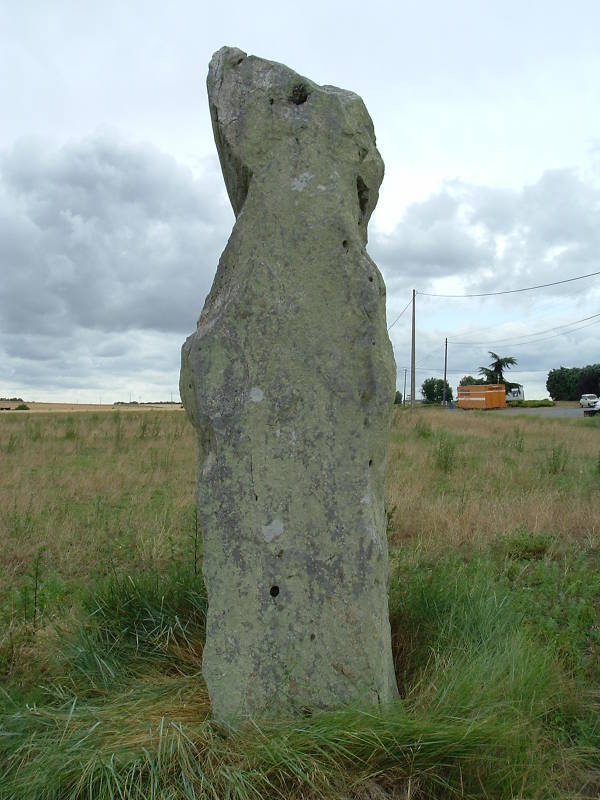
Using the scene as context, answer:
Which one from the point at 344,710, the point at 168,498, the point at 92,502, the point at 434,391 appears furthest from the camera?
the point at 434,391

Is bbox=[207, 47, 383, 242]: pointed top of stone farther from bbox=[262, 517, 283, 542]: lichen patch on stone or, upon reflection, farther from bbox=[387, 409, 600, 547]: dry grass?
bbox=[387, 409, 600, 547]: dry grass

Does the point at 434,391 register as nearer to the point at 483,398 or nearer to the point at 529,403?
the point at 529,403

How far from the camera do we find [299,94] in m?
3.12

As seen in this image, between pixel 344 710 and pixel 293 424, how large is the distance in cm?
116

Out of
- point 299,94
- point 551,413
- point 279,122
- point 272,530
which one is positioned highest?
point 299,94

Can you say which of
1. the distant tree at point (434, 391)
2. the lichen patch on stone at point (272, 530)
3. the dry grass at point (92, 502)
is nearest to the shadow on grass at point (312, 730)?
the lichen patch on stone at point (272, 530)

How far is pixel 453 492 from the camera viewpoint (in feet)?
27.4

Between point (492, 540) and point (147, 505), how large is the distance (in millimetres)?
3914

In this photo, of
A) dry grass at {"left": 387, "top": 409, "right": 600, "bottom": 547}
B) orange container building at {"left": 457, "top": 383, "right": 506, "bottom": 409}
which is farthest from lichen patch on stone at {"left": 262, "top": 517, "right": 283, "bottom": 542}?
orange container building at {"left": 457, "top": 383, "right": 506, "bottom": 409}

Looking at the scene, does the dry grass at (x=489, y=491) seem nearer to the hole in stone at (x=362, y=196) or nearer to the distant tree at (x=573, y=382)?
the hole in stone at (x=362, y=196)

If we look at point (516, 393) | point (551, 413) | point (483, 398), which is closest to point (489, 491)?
point (551, 413)

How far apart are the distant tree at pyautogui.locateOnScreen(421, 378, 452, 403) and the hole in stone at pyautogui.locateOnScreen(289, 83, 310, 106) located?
7185 centimetres

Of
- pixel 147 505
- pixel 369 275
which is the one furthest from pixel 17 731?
pixel 147 505

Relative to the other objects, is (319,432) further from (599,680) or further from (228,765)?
(599,680)
